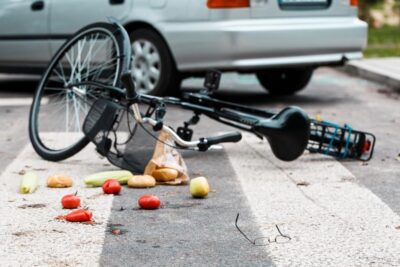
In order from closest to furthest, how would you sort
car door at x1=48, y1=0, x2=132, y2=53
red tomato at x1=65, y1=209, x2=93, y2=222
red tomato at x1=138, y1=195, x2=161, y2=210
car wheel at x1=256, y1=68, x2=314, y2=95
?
red tomato at x1=65, y1=209, x2=93, y2=222
red tomato at x1=138, y1=195, x2=161, y2=210
car door at x1=48, y1=0, x2=132, y2=53
car wheel at x1=256, y1=68, x2=314, y2=95

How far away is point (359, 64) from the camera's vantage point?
47.3 ft

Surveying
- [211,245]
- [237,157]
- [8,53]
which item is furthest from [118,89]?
[8,53]

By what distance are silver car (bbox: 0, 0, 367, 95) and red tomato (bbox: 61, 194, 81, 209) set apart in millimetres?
4607

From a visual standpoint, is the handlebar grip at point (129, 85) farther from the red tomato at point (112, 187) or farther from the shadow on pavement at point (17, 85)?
the shadow on pavement at point (17, 85)

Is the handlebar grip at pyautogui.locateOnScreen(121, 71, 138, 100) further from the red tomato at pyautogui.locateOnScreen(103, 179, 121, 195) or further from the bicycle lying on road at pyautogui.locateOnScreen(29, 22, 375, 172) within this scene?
the red tomato at pyautogui.locateOnScreen(103, 179, 121, 195)

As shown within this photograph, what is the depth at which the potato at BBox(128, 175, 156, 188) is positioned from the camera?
5957 mm

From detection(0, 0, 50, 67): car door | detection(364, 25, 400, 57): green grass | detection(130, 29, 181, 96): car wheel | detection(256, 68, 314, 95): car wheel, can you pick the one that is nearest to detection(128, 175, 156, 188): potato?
detection(130, 29, 181, 96): car wheel

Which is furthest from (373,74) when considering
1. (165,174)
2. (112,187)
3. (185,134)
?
(112,187)

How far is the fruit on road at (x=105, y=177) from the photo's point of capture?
19.7 feet

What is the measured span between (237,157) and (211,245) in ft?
8.48

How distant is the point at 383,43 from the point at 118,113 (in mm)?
13893

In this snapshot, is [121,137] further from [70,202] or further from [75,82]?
[70,202]

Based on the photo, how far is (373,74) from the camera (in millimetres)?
13305

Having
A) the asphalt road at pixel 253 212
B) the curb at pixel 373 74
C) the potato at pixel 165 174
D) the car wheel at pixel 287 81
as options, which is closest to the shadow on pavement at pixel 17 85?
the car wheel at pixel 287 81
